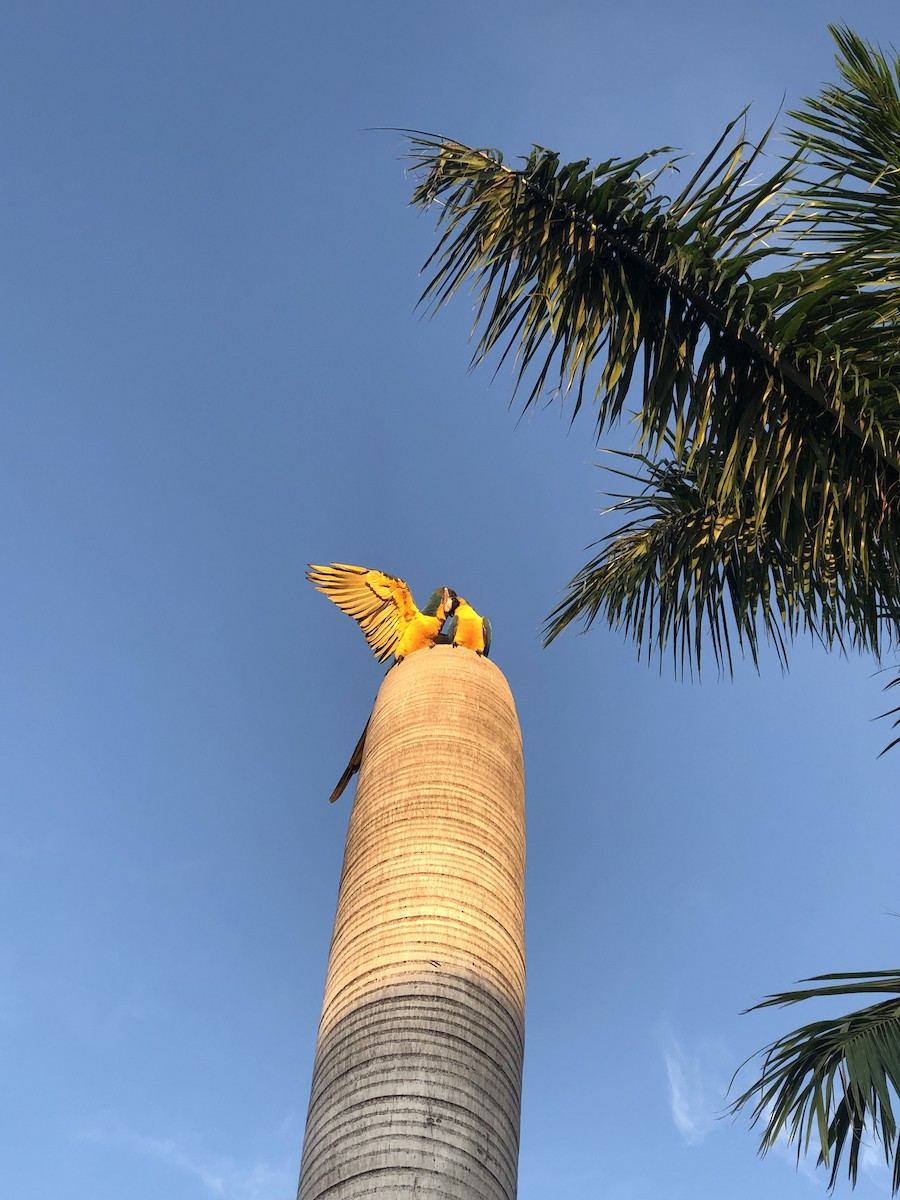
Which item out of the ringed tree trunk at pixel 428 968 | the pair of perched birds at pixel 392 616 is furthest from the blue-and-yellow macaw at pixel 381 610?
the ringed tree trunk at pixel 428 968

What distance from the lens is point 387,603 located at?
323 inches

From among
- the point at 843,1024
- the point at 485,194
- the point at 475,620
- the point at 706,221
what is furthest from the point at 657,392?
the point at 843,1024

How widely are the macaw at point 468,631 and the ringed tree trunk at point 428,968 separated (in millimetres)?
1071

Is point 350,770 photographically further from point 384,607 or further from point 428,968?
point 428,968

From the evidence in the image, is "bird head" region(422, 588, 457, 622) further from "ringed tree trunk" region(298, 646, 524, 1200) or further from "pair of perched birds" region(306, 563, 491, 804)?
"ringed tree trunk" region(298, 646, 524, 1200)

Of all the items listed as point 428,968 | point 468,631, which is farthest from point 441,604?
point 428,968

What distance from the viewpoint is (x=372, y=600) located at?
8266 millimetres

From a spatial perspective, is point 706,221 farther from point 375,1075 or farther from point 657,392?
point 375,1075

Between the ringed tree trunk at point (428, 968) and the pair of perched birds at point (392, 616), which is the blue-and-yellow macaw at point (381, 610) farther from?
the ringed tree trunk at point (428, 968)

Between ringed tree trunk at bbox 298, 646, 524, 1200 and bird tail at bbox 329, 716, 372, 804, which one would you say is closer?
ringed tree trunk at bbox 298, 646, 524, 1200

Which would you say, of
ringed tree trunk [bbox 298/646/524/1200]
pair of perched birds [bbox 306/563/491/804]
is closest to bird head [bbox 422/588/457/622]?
pair of perched birds [bbox 306/563/491/804]

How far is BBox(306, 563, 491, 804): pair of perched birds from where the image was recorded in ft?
24.6

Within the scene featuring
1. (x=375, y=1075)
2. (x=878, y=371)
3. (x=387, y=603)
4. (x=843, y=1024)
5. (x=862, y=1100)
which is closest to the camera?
(x=375, y=1075)

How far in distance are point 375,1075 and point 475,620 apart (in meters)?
3.39
